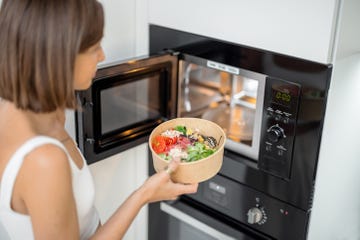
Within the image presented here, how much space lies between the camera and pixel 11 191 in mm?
877

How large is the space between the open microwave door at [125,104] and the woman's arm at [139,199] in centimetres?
32

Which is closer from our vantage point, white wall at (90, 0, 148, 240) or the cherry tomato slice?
the cherry tomato slice

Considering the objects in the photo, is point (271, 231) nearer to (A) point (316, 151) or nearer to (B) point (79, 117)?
(A) point (316, 151)

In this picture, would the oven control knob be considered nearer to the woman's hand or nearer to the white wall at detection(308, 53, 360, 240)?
the white wall at detection(308, 53, 360, 240)

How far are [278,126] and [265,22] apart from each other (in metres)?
0.25

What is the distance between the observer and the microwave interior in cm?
145

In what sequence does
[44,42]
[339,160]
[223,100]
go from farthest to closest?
1. [223,100]
2. [339,160]
3. [44,42]

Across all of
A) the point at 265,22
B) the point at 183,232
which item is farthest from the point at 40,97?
the point at 183,232

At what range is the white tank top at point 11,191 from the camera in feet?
2.82

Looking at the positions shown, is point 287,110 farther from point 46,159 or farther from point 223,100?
point 46,159

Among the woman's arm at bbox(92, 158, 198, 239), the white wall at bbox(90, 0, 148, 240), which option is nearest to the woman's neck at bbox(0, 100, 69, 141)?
the woman's arm at bbox(92, 158, 198, 239)

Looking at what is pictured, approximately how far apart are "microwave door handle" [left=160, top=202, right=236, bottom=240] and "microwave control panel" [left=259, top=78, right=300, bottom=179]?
29cm

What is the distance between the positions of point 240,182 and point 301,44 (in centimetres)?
44

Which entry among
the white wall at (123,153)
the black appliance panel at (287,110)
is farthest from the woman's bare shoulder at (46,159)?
the black appliance panel at (287,110)
